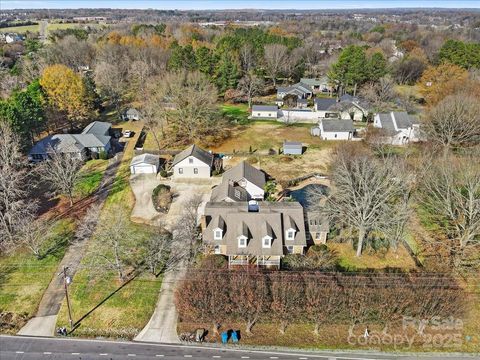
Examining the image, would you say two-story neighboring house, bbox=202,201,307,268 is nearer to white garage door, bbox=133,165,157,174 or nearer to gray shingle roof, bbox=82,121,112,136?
white garage door, bbox=133,165,157,174

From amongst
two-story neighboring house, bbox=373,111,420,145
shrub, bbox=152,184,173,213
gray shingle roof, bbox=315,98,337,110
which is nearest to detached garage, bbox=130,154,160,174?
shrub, bbox=152,184,173,213

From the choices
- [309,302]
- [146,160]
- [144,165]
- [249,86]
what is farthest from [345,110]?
[309,302]

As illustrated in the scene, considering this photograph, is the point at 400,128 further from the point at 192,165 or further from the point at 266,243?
the point at 266,243

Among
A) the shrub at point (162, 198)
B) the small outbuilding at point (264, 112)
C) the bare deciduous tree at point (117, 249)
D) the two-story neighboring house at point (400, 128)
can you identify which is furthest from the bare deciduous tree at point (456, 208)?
the small outbuilding at point (264, 112)

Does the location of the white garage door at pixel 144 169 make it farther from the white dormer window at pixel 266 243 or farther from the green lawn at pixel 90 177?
the white dormer window at pixel 266 243

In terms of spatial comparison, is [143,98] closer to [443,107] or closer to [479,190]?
A: [443,107]

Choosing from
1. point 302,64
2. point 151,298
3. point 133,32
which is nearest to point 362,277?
point 151,298
